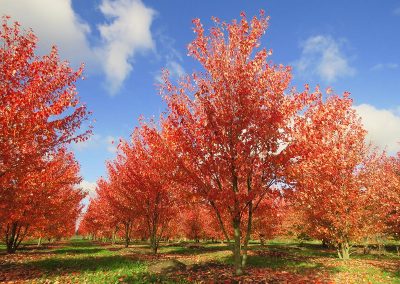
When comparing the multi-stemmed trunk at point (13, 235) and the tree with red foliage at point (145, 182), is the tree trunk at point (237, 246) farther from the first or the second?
the multi-stemmed trunk at point (13, 235)

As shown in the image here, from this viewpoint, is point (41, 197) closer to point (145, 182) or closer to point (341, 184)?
point (145, 182)

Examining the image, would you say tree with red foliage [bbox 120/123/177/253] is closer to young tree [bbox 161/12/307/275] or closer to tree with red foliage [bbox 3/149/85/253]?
tree with red foliage [bbox 3/149/85/253]

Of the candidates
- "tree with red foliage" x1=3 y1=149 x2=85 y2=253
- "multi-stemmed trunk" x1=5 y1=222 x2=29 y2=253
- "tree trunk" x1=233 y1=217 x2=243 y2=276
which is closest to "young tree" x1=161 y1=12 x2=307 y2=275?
"tree trunk" x1=233 y1=217 x2=243 y2=276

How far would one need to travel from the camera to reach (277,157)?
9875 mm

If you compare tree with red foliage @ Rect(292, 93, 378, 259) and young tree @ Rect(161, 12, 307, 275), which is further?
tree with red foliage @ Rect(292, 93, 378, 259)

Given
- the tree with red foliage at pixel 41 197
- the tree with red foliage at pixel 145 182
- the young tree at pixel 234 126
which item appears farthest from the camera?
the tree with red foliage at pixel 145 182

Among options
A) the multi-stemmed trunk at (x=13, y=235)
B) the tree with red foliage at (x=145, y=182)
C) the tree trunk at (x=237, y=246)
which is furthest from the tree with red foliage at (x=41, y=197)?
the tree trunk at (x=237, y=246)

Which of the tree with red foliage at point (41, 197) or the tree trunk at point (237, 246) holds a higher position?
the tree with red foliage at point (41, 197)

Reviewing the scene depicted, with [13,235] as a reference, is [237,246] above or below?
below

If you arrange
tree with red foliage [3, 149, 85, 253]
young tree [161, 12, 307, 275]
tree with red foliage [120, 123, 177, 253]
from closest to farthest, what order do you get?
young tree [161, 12, 307, 275] → tree with red foliage [3, 149, 85, 253] → tree with red foliage [120, 123, 177, 253]

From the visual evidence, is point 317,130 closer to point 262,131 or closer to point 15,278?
point 262,131

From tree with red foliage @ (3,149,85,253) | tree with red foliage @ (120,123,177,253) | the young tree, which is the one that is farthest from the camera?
tree with red foliage @ (120,123,177,253)

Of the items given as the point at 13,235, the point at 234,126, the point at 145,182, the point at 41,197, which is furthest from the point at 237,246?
the point at 13,235

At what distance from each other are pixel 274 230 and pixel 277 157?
81.9 feet
